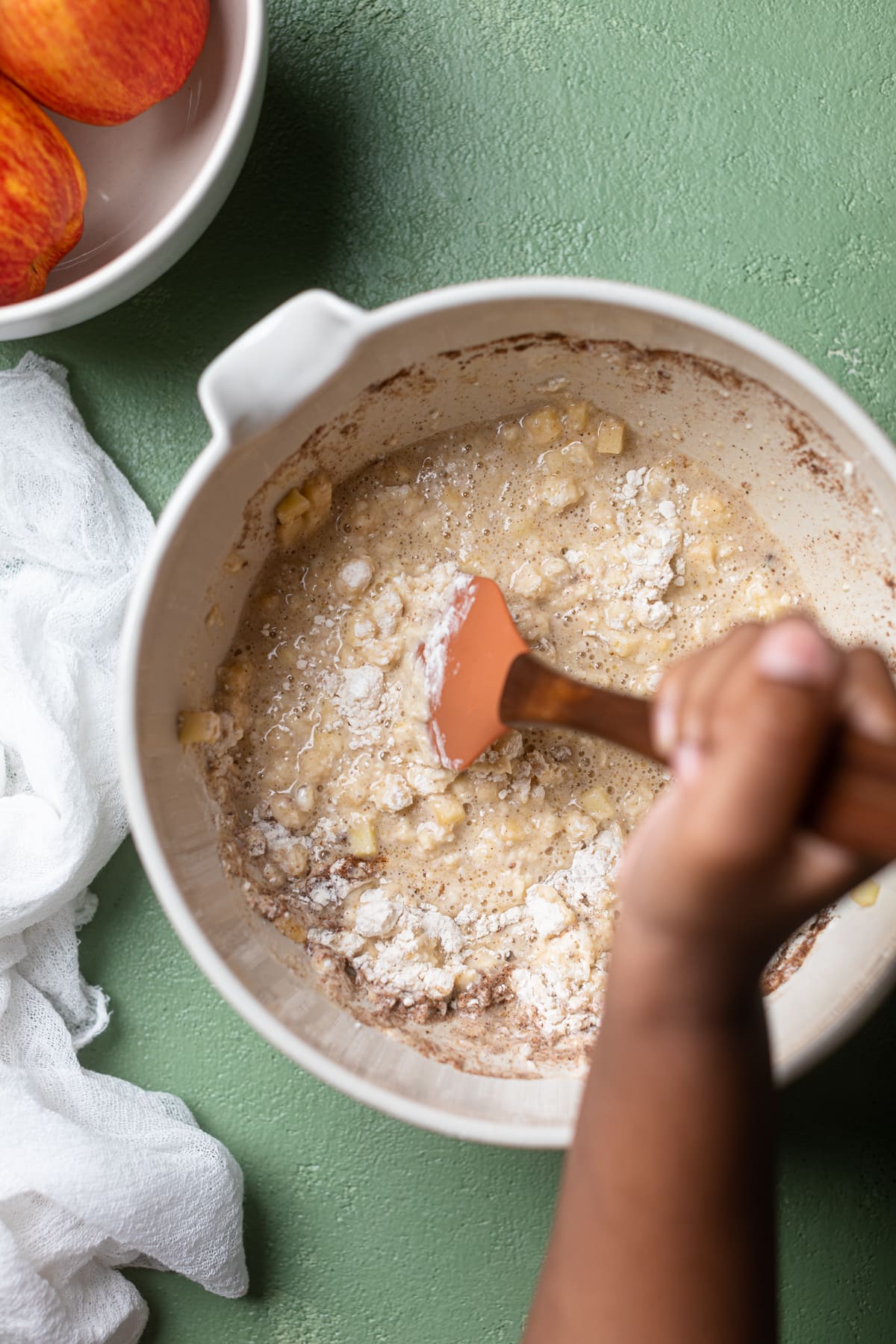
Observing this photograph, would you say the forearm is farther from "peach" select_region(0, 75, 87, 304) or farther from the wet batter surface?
"peach" select_region(0, 75, 87, 304)

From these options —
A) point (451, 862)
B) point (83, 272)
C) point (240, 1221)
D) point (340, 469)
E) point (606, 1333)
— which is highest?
point (83, 272)

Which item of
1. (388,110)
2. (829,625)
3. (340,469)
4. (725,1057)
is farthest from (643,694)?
(388,110)

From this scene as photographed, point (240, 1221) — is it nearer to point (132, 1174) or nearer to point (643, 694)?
point (132, 1174)

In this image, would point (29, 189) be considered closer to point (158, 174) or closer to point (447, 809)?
point (158, 174)

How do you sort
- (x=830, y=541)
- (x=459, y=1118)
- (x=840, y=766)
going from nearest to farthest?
1. (x=840, y=766)
2. (x=459, y=1118)
3. (x=830, y=541)

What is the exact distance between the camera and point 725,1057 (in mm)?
590

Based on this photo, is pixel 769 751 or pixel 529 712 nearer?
pixel 769 751

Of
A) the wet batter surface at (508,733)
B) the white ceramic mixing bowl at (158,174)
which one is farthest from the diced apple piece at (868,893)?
the white ceramic mixing bowl at (158,174)

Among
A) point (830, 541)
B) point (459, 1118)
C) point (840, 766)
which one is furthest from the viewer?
point (830, 541)

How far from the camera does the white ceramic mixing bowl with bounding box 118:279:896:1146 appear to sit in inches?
31.1

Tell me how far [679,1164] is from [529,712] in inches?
13.7

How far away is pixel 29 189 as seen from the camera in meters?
0.87

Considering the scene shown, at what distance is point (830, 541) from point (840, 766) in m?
0.47

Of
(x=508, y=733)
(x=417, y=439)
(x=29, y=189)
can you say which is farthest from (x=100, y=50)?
(x=508, y=733)
